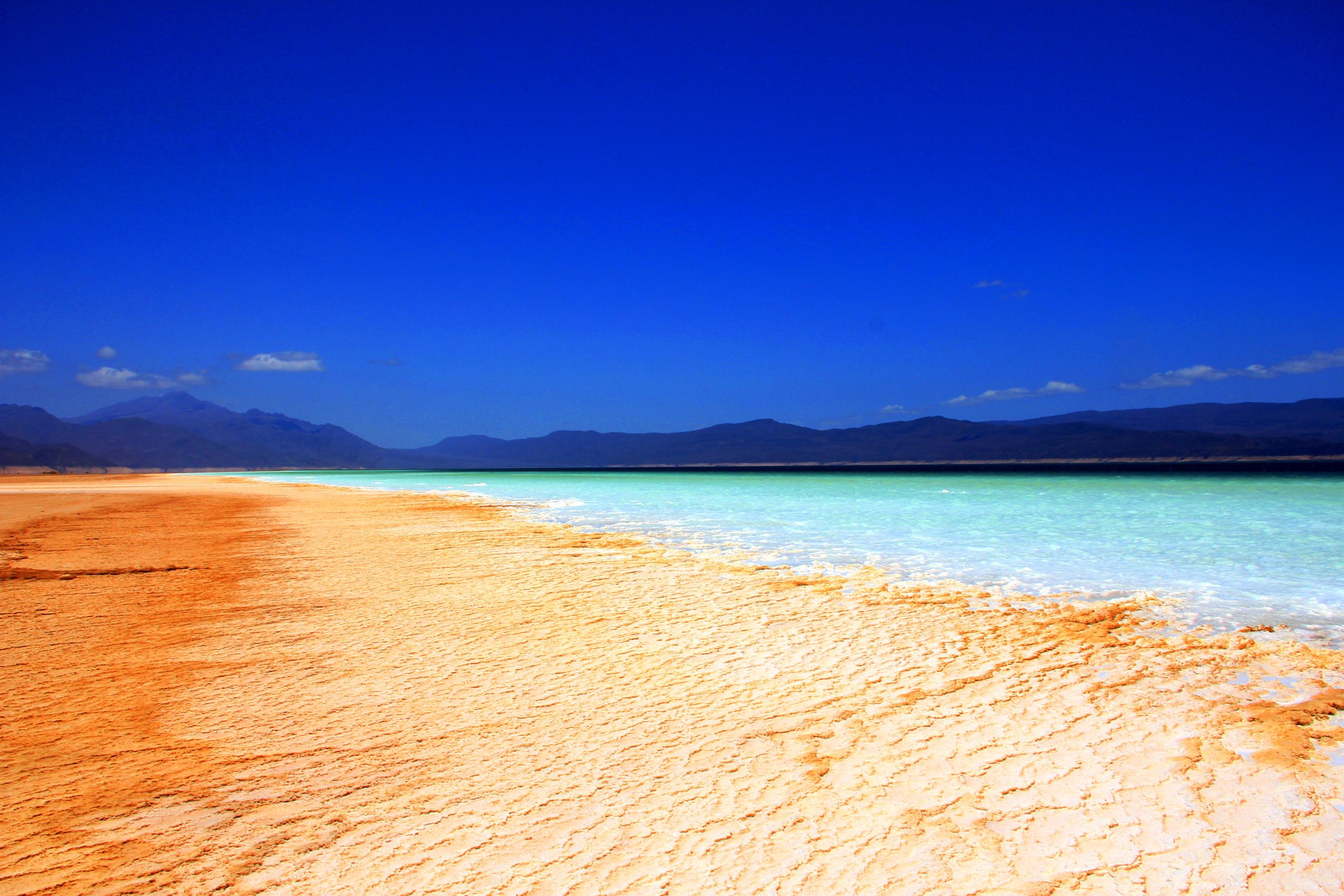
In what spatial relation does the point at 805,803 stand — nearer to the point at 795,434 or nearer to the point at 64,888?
the point at 64,888

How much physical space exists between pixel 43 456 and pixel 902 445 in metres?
133

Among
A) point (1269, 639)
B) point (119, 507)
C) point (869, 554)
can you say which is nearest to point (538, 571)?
point (869, 554)

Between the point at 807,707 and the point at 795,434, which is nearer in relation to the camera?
the point at 807,707

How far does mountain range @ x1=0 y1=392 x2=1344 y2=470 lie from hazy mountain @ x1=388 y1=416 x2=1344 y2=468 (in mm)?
308

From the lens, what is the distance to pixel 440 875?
1737 millimetres

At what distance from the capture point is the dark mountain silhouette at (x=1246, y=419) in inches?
4090

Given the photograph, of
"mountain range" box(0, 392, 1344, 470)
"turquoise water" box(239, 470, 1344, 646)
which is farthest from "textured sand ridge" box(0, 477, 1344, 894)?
"mountain range" box(0, 392, 1344, 470)

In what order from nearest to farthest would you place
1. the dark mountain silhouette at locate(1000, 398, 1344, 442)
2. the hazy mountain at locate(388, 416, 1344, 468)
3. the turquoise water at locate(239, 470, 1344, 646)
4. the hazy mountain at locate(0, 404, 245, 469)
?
the turquoise water at locate(239, 470, 1344, 646)
the hazy mountain at locate(388, 416, 1344, 468)
the dark mountain silhouette at locate(1000, 398, 1344, 442)
the hazy mountain at locate(0, 404, 245, 469)

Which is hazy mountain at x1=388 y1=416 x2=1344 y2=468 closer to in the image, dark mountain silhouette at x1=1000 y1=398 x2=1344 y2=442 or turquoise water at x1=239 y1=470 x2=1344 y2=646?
dark mountain silhouette at x1=1000 y1=398 x2=1344 y2=442

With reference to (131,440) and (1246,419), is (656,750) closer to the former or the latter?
(1246,419)

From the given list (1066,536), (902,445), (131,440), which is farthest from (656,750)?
(131,440)

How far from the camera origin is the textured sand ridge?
1791 mm

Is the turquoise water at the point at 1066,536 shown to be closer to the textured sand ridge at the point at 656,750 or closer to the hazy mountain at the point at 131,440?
the textured sand ridge at the point at 656,750

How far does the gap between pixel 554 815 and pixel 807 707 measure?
51.1 inches
